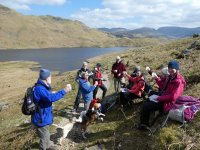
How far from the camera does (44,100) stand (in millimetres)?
9742

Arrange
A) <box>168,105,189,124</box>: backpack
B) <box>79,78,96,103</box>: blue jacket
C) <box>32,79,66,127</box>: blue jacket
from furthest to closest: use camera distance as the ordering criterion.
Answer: <box>79,78,96,103</box>: blue jacket < <box>168,105,189,124</box>: backpack < <box>32,79,66,127</box>: blue jacket

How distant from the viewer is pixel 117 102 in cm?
1581

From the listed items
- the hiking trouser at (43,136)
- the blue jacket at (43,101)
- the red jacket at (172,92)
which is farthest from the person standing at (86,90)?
the red jacket at (172,92)

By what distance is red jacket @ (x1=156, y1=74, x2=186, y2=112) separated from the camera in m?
10.3

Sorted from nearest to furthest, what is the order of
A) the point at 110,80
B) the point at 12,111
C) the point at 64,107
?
the point at 64,107 → the point at 12,111 → the point at 110,80

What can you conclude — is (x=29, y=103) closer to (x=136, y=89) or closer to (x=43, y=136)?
(x=43, y=136)

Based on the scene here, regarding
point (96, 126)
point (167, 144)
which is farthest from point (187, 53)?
point (167, 144)

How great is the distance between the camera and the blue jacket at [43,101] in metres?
9.58

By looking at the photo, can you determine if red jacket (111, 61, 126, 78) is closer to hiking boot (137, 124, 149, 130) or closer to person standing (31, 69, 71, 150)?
hiking boot (137, 124, 149, 130)

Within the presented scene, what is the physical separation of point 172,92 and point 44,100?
14.7 feet

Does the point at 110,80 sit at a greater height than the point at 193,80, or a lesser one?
lesser

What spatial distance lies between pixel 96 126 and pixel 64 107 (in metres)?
5.62

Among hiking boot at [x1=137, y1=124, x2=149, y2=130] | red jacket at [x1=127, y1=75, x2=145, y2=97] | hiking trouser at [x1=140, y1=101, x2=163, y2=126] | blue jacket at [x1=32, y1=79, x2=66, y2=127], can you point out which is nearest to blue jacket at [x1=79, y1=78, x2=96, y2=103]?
red jacket at [x1=127, y1=75, x2=145, y2=97]

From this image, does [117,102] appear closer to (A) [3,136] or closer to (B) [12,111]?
(A) [3,136]
